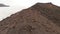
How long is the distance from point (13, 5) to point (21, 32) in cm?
118

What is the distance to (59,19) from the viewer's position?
75.0 inches

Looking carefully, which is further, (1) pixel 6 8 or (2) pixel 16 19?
(1) pixel 6 8

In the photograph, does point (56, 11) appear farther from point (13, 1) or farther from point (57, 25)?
point (13, 1)

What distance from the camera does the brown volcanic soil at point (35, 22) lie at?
173 cm

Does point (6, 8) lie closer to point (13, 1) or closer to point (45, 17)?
point (13, 1)

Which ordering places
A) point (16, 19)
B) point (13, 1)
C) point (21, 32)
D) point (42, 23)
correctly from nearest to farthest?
1. point (21, 32)
2. point (42, 23)
3. point (16, 19)
4. point (13, 1)

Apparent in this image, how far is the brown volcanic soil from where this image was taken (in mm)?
1727

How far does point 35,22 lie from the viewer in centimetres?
184

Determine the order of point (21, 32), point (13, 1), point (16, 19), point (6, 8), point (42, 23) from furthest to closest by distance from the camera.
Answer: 1. point (13, 1)
2. point (6, 8)
3. point (16, 19)
4. point (42, 23)
5. point (21, 32)

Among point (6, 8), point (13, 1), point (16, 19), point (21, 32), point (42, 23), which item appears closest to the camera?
point (21, 32)

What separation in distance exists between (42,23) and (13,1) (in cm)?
124

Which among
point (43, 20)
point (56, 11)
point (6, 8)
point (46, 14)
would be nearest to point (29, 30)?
point (43, 20)

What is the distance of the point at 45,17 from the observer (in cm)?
193

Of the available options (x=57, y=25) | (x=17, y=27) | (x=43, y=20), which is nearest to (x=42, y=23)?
(x=43, y=20)
